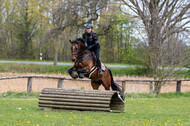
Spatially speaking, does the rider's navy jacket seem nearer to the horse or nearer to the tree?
the horse

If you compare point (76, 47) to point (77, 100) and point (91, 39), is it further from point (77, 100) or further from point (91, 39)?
point (77, 100)

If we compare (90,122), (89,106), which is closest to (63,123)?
(90,122)

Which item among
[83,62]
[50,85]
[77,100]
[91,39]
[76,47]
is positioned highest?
[91,39]

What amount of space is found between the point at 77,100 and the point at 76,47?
1837 mm

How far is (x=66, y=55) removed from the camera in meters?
44.2

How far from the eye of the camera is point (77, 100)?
853 cm

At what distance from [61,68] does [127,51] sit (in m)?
9.72

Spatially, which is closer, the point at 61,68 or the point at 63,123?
the point at 63,123

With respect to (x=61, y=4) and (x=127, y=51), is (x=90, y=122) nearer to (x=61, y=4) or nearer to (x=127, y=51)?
(x=61, y=4)

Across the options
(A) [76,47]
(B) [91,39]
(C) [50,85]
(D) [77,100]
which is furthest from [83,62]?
(C) [50,85]

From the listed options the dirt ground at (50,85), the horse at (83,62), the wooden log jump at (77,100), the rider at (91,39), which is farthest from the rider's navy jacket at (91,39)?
the dirt ground at (50,85)

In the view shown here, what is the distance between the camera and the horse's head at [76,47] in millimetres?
9227

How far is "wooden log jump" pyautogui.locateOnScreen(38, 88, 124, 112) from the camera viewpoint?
8461 mm

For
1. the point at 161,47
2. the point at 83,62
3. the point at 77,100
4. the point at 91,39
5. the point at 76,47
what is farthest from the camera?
the point at 161,47
